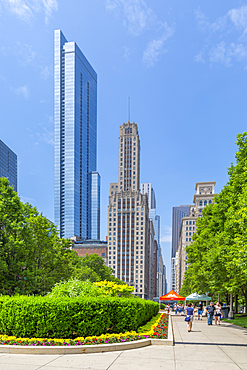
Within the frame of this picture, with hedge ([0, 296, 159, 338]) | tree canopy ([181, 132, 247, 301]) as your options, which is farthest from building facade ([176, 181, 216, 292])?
hedge ([0, 296, 159, 338])

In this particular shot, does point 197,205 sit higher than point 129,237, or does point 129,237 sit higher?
point 197,205

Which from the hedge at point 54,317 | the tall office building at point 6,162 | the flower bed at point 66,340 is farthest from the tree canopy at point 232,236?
the tall office building at point 6,162

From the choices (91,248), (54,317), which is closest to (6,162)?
(91,248)

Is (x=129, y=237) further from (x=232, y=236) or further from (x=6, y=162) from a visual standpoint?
(x=232, y=236)

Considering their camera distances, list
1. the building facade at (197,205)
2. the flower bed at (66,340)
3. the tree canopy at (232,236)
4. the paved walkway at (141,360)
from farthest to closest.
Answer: the building facade at (197,205), the tree canopy at (232,236), the flower bed at (66,340), the paved walkway at (141,360)

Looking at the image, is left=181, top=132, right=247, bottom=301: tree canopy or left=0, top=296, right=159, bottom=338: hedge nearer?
left=0, top=296, right=159, bottom=338: hedge

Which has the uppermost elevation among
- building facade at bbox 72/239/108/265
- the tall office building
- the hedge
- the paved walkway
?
the tall office building

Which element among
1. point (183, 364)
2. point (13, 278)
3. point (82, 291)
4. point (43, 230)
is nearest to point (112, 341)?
point (183, 364)

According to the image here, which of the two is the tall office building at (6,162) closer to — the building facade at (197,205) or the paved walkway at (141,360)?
the building facade at (197,205)

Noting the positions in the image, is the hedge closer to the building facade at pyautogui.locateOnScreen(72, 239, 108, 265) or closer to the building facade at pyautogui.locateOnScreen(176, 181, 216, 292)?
the building facade at pyautogui.locateOnScreen(176, 181, 216, 292)

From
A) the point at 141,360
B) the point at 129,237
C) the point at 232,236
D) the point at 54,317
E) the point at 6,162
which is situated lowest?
the point at 129,237

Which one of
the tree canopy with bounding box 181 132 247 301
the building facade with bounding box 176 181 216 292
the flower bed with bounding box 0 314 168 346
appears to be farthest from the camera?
the building facade with bounding box 176 181 216 292

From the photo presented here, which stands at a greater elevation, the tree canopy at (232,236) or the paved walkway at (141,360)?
the tree canopy at (232,236)

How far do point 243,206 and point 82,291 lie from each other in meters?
11.7
